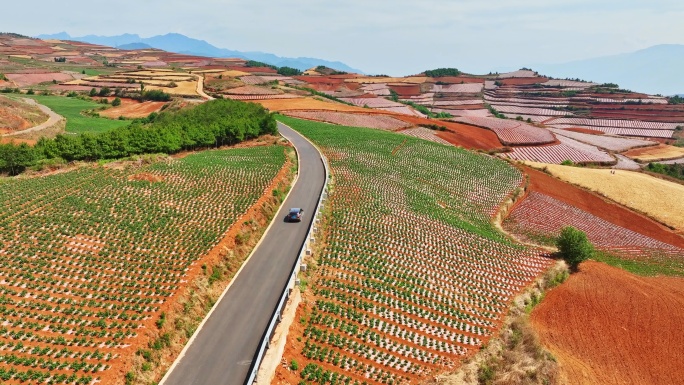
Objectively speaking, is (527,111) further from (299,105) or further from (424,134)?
(299,105)

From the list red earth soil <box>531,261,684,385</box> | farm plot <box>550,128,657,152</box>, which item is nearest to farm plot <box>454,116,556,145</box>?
farm plot <box>550,128,657,152</box>

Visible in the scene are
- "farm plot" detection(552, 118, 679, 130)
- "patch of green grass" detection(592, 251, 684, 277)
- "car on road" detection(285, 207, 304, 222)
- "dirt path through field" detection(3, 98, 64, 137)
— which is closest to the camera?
"car on road" detection(285, 207, 304, 222)

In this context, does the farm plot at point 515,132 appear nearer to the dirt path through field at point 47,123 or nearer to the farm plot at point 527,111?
the farm plot at point 527,111

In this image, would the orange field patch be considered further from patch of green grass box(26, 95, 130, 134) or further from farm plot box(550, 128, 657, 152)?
farm plot box(550, 128, 657, 152)

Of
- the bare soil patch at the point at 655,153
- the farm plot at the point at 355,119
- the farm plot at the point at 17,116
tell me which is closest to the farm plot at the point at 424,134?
the farm plot at the point at 355,119

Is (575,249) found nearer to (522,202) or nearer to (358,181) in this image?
(522,202)

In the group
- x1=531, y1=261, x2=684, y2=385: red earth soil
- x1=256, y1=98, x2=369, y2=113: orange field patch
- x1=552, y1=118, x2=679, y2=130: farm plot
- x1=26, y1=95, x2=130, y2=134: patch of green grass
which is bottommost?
x1=531, y1=261, x2=684, y2=385: red earth soil

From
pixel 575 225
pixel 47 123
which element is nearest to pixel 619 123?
pixel 575 225

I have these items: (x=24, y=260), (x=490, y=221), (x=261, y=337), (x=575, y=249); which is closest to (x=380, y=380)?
(x=261, y=337)
